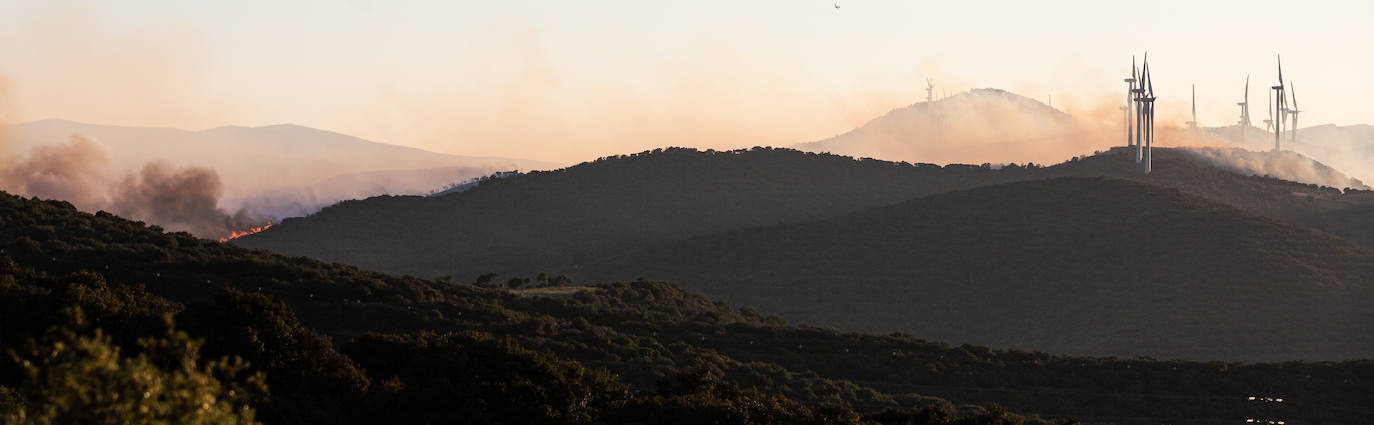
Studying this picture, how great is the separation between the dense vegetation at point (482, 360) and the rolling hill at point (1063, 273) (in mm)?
26247

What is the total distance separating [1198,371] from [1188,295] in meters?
55.0

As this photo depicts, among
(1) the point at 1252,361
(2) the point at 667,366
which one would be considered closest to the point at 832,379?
(2) the point at 667,366

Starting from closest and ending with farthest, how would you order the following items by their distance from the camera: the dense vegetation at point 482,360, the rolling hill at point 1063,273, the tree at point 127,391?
the tree at point 127,391, the dense vegetation at point 482,360, the rolling hill at point 1063,273

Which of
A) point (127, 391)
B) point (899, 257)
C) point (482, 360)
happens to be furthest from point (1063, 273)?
point (127, 391)

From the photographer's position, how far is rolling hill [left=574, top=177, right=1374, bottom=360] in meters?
141

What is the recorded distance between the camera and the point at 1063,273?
163 meters

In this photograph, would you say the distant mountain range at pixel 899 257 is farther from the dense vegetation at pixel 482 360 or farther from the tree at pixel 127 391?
the tree at pixel 127 391

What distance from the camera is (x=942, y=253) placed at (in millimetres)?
174625

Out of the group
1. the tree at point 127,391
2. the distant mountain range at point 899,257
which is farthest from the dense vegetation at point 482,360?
the distant mountain range at point 899,257

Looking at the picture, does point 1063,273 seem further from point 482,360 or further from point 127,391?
point 127,391

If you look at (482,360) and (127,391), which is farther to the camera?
(482,360)

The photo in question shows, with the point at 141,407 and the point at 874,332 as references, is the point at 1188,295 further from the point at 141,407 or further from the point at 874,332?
the point at 141,407

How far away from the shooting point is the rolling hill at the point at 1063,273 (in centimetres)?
14112

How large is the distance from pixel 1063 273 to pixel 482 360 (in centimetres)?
11527
